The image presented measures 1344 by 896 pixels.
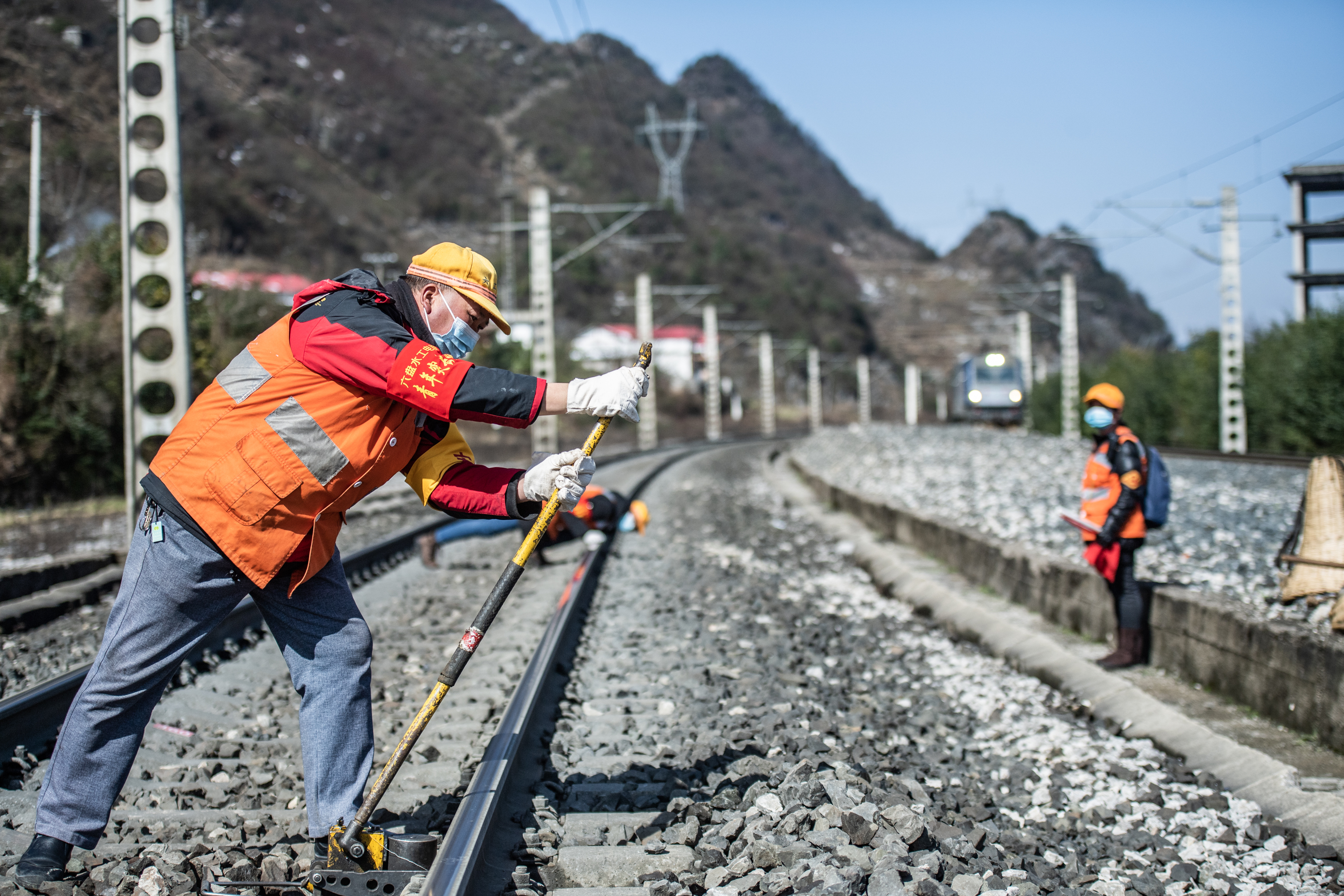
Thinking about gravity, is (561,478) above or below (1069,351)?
below

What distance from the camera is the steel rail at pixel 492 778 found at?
122 inches

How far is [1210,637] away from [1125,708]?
2.37 feet

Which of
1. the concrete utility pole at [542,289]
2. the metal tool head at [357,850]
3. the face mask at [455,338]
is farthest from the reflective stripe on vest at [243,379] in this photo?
the concrete utility pole at [542,289]

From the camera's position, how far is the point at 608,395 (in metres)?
3.05

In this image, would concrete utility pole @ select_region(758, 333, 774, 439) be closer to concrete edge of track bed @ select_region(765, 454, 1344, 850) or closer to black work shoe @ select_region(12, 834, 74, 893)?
concrete edge of track bed @ select_region(765, 454, 1344, 850)

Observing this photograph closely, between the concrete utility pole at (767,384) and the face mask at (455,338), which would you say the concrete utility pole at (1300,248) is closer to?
the face mask at (455,338)

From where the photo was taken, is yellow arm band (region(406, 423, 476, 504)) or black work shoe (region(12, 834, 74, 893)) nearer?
black work shoe (region(12, 834, 74, 893))

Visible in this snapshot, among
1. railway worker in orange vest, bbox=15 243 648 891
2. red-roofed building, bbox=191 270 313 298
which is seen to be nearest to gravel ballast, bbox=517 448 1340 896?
railway worker in orange vest, bbox=15 243 648 891

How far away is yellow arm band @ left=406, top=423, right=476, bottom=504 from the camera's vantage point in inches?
136

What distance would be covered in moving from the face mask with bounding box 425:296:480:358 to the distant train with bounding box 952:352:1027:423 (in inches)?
1885

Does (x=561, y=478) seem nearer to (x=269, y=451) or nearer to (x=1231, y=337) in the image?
(x=269, y=451)

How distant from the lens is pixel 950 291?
542ft

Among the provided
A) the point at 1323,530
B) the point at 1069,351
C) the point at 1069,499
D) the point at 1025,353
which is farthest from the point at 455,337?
the point at 1025,353

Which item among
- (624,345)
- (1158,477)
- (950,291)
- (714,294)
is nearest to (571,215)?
(714,294)
